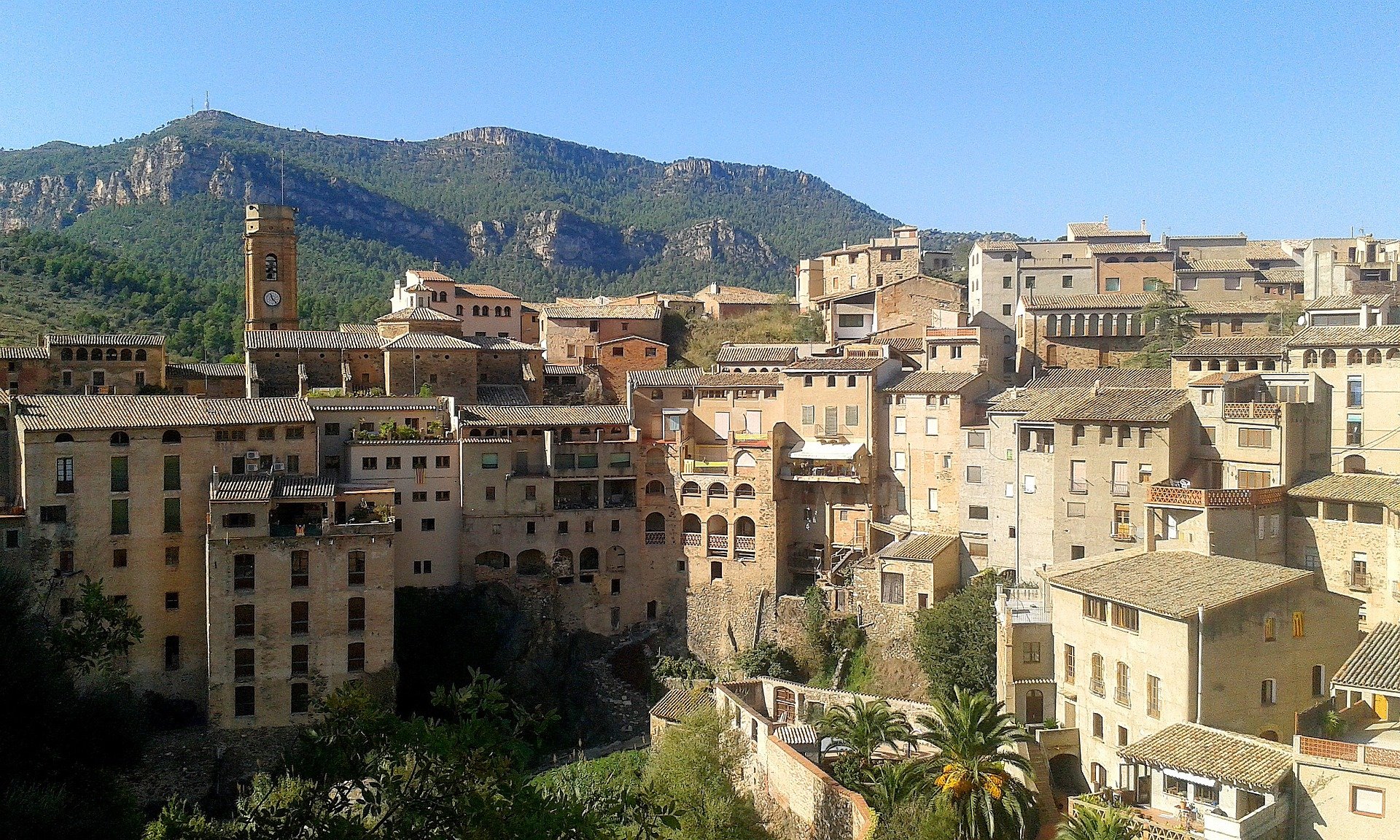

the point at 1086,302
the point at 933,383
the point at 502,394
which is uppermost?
the point at 1086,302

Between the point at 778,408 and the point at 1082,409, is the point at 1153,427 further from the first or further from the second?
the point at 778,408

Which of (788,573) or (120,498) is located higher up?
(120,498)

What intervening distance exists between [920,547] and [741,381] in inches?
491

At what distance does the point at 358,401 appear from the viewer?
48.0m

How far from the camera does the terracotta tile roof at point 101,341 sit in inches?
1921

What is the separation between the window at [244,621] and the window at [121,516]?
478cm

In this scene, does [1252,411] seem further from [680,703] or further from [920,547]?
[680,703]

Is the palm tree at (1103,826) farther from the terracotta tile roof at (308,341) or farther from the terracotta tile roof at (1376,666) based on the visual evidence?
the terracotta tile roof at (308,341)

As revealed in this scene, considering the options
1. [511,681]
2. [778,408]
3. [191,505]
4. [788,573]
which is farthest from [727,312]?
[191,505]

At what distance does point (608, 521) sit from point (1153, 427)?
22008 mm

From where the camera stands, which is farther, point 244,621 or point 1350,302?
point 1350,302

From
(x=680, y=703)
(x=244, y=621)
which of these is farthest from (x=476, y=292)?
(x=680, y=703)

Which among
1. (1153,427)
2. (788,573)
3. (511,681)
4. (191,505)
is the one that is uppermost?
(1153,427)

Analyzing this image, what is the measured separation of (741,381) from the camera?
52281mm
